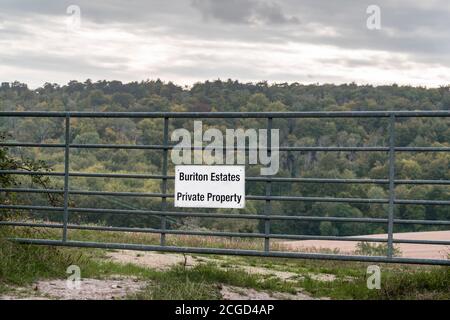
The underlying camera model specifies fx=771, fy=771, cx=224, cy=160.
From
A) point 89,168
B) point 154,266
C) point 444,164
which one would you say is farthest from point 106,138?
point 154,266

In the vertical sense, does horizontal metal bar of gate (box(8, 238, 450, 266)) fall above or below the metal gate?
below

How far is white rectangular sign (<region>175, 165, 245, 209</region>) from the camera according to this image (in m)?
9.05

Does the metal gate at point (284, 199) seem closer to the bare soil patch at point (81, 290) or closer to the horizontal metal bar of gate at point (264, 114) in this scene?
the horizontal metal bar of gate at point (264, 114)

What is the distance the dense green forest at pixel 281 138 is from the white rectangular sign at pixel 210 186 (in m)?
24.7

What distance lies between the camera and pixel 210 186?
9125 mm

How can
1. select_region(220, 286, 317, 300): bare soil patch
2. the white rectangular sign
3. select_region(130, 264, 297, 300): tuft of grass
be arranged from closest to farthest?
Result: select_region(130, 264, 297, 300): tuft of grass
select_region(220, 286, 317, 300): bare soil patch
the white rectangular sign

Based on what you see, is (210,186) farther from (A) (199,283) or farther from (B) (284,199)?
(A) (199,283)

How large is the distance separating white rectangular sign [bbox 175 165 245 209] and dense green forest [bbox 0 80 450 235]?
2472cm

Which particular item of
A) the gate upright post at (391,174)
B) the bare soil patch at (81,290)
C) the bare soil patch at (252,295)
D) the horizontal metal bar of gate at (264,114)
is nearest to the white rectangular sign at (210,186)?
the horizontal metal bar of gate at (264,114)

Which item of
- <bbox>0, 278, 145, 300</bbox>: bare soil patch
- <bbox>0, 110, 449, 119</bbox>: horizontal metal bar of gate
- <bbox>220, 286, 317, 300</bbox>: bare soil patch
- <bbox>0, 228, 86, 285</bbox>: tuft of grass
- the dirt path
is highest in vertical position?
<bbox>0, 110, 449, 119</bbox>: horizontal metal bar of gate

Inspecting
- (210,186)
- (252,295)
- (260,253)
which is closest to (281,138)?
(210,186)

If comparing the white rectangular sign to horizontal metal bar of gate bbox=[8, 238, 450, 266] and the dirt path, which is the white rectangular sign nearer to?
horizontal metal bar of gate bbox=[8, 238, 450, 266]

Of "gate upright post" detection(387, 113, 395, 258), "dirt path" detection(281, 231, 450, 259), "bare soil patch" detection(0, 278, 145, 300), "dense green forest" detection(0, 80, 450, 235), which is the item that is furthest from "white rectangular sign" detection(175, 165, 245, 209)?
"dense green forest" detection(0, 80, 450, 235)
